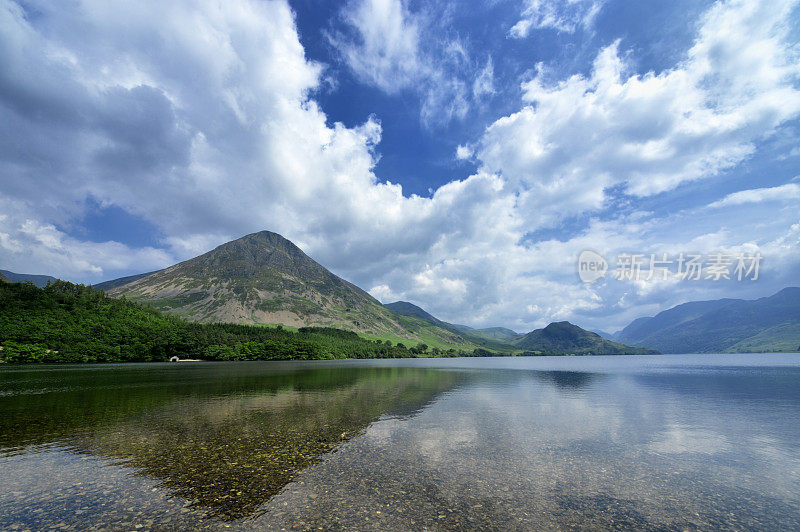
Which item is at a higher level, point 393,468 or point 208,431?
point 393,468

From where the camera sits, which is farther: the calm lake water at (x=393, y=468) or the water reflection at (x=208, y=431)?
the water reflection at (x=208, y=431)

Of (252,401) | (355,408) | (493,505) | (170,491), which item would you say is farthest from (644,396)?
(170,491)

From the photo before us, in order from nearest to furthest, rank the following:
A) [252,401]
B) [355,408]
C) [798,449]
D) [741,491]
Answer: [741,491] < [798,449] < [355,408] < [252,401]

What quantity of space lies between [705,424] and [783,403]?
3023 cm

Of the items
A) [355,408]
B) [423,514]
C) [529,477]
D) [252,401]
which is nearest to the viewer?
[423,514]

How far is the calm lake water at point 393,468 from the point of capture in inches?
639

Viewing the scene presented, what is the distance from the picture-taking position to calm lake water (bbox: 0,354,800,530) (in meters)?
16.2

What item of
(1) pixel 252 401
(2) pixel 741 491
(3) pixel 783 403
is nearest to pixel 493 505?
(2) pixel 741 491

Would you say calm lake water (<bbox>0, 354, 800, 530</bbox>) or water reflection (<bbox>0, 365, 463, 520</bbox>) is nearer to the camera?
calm lake water (<bbox>0, 354, 800, 530</bbox>)

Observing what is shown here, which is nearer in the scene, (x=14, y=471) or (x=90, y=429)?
(x=14, y=471)

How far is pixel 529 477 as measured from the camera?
2158 centimetres

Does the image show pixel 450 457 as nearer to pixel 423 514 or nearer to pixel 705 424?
pixel 423 514

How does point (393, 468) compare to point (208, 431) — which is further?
point (208, 431)

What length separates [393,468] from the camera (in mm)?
23047
